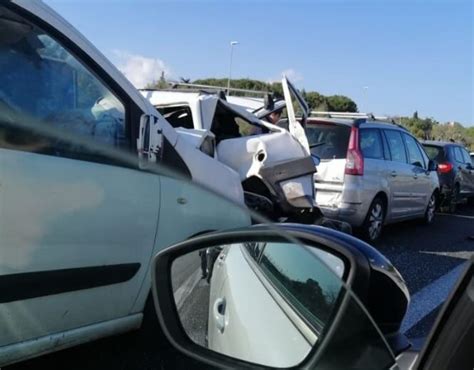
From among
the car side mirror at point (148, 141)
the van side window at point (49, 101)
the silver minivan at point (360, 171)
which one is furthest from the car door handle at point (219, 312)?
the silver minivan at point (360, 171)

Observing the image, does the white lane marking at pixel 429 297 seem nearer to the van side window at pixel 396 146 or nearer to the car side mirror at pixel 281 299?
the car side mirror at pixel 281 299

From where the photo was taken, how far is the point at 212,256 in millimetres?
1530

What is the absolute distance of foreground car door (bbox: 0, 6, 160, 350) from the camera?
235 cm

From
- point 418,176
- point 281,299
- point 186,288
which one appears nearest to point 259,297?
Answer: point 281,299

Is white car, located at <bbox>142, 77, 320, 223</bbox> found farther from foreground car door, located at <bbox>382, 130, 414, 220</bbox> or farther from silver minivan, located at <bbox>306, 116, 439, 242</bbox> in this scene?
foreground car door, located at <bbox>382, 130, 414, 220</bbox>

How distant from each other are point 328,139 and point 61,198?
5093mm

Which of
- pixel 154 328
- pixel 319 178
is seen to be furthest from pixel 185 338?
pixel 319 178

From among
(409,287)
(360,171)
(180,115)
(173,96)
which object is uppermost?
(173,96)

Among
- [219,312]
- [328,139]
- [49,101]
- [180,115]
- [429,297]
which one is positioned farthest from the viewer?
[328,139]

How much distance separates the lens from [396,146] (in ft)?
26.1

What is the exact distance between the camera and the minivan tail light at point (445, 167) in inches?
477

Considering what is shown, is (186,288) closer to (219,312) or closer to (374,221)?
(219,312)

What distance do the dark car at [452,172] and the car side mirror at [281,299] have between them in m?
11.0

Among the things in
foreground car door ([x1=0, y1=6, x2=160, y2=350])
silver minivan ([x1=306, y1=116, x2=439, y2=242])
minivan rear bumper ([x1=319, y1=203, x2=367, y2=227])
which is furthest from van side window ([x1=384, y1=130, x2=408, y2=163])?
foreground car door ([x1=0, y1=6, x2=160, y2=350])
